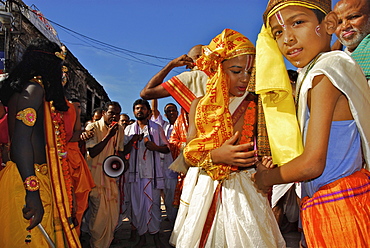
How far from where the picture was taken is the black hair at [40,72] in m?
2.32

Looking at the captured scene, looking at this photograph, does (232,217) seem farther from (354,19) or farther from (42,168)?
(354,19)

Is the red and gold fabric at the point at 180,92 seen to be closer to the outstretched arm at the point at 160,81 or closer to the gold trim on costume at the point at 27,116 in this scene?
the outstretched arm at the point at 160,81

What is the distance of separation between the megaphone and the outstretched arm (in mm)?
2502

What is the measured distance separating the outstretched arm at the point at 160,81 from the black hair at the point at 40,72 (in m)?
0.72

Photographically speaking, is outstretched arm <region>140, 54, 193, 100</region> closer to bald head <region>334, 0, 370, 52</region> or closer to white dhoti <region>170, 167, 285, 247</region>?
white dhoti <region>170, 167, 285, 247</region>

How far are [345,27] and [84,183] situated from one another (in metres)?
3.22

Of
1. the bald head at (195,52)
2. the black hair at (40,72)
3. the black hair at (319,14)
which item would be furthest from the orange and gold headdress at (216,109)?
the black hair at (40,72)

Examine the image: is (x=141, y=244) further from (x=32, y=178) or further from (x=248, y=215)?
(x=248, y=215)

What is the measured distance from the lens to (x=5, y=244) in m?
2.17

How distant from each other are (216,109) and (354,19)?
116 centimetres

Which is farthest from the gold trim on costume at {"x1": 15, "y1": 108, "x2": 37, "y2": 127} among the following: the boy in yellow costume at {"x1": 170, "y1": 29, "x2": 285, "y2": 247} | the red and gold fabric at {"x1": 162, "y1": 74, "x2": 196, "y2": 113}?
the boy in yellow costume at {"x1": 170, "y1": 29, "x2": 285, "y2": 247}

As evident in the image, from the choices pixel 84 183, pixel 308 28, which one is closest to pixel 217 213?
pixel 308 28

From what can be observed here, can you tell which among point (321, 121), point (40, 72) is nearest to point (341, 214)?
point (321, 121)

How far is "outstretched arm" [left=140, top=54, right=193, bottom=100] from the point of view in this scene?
2482mm
